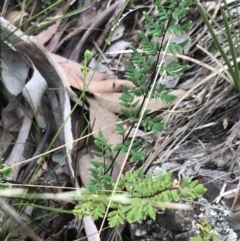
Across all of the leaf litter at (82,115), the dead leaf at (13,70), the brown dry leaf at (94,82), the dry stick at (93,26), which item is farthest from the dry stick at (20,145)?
the dry stick at (93,26)

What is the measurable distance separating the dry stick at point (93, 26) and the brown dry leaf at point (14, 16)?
274mm

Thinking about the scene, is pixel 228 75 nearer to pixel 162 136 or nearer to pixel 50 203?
pixel 162 136

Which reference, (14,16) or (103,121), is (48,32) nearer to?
(14,16)

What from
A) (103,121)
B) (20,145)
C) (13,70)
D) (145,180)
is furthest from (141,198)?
(13,70)

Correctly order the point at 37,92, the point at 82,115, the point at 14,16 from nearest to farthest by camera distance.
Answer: the point at 82,115 → the point at 37,92 → the point at 14,16

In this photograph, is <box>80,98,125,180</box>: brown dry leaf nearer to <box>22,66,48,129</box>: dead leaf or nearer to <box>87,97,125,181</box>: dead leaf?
<box>87,97,125,181</box>: dead leaf

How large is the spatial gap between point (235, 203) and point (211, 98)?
1.42 feet

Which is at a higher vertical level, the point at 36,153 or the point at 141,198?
the point at 141,198

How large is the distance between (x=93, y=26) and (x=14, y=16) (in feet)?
1.16

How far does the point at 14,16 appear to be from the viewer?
2129 mm

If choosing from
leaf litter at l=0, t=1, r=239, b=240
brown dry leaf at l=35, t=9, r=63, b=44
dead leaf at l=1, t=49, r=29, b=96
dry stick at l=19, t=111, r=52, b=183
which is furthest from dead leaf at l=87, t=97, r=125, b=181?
brown dry leaf at l=35, t=9, r=63, b=44

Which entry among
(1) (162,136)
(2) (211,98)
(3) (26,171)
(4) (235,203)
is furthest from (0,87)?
(4) (235,203)

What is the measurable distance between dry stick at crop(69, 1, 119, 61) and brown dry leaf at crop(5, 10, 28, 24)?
27cm

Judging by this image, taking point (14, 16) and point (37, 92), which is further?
point (14, 16)
